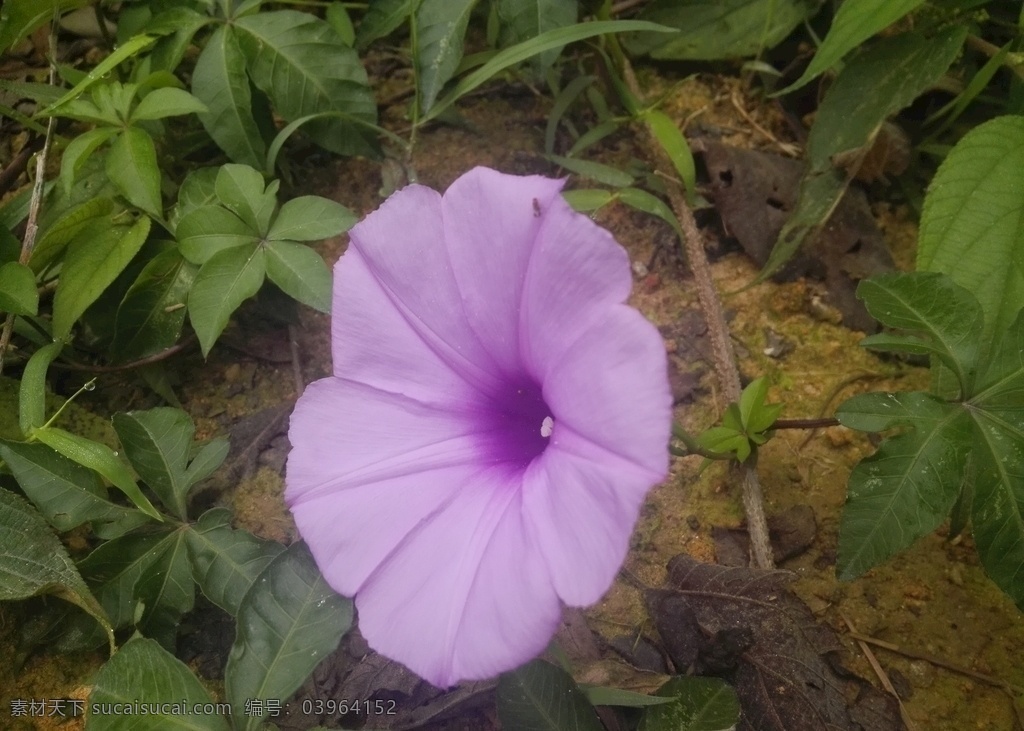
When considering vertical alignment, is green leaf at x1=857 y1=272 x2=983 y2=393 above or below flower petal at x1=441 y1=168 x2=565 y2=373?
below

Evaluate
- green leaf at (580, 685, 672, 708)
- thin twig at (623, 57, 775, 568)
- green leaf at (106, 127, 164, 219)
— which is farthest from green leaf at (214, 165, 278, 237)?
green leaf at (580, 685, 672, 708)

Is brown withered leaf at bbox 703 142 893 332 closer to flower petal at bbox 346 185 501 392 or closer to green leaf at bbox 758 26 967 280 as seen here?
green leaf at bbox 758 26 967 280

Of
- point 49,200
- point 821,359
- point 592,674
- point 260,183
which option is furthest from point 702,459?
point 49,200

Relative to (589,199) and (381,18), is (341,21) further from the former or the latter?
(589,199)

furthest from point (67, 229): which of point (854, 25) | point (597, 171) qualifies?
point (854, 25)

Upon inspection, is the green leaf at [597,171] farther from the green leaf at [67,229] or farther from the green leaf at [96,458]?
the green leaf at [96,458]

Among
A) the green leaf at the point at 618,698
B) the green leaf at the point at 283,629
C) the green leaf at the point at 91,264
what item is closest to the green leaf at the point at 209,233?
the green leaf at the point at 91,264
